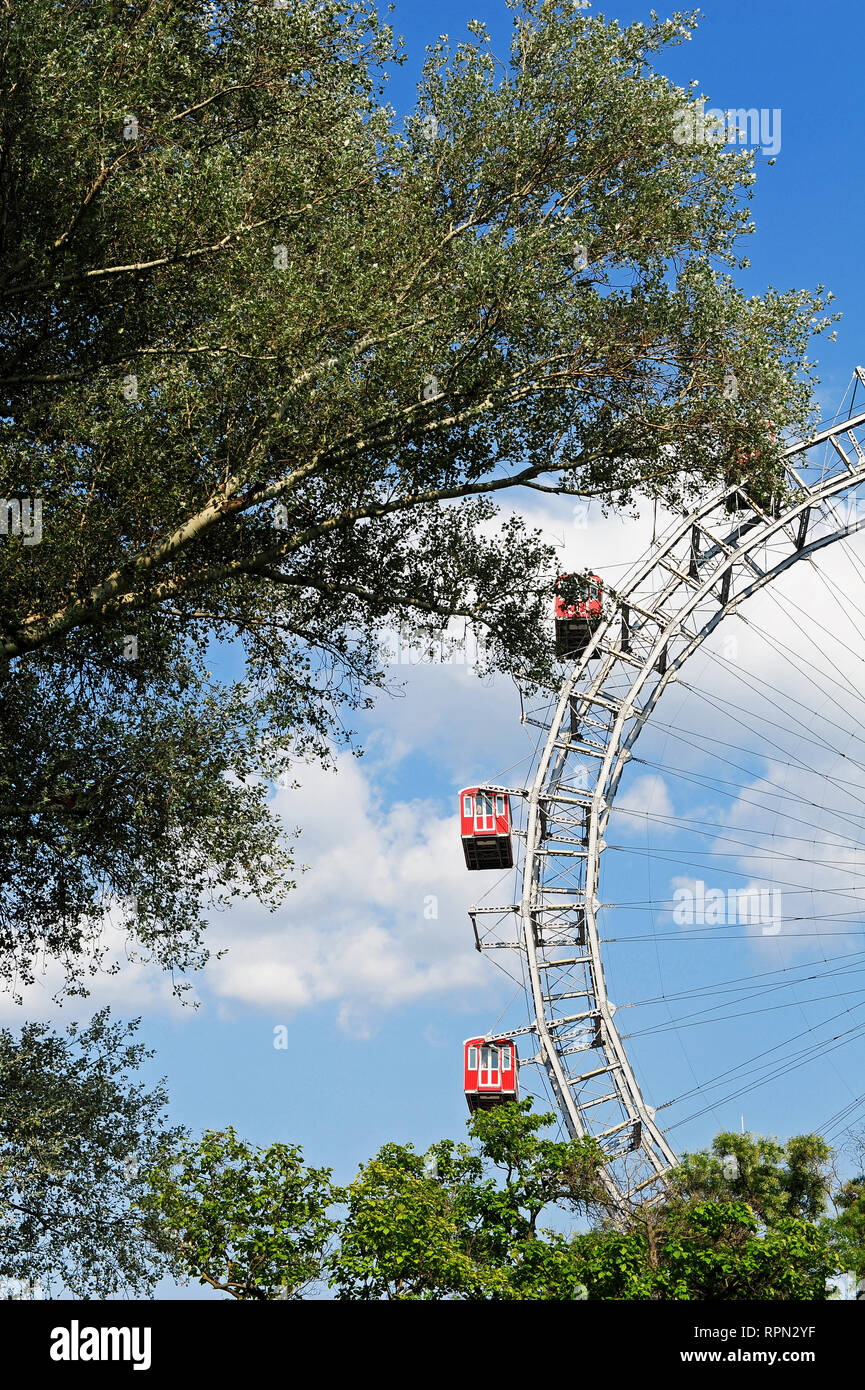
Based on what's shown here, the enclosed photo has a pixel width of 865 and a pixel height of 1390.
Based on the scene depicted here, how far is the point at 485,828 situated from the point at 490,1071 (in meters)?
7.03

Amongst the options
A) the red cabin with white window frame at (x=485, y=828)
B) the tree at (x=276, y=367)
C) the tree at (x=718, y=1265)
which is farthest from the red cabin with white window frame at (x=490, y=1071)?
the tree at (x=276, y=367)

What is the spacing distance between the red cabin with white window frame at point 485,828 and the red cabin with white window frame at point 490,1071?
5.40 metres

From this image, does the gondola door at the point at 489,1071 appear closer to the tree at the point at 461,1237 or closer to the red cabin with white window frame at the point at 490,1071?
the red cabin with white window frame at the point at 490,1071

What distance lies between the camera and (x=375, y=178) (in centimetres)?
1920

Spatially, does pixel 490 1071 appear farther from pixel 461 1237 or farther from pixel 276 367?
pixel 276 367

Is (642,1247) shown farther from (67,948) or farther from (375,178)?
(375,178)

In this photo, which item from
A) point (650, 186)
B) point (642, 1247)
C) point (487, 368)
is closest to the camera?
point (487, 368)

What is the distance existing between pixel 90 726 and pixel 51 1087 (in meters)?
5.05

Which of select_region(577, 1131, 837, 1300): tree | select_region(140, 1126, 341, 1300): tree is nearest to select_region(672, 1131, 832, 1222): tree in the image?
select_region(577, 1131, 837, 1300): tree

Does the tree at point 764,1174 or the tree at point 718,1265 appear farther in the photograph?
the tree at point 764,1174

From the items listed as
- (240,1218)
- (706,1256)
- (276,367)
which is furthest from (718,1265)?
(276,367)

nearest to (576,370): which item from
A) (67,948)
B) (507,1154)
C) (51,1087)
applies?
(67,948)

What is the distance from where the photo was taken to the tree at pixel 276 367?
1630 cm

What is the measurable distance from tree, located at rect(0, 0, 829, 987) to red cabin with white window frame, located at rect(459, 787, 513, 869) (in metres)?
18.6
